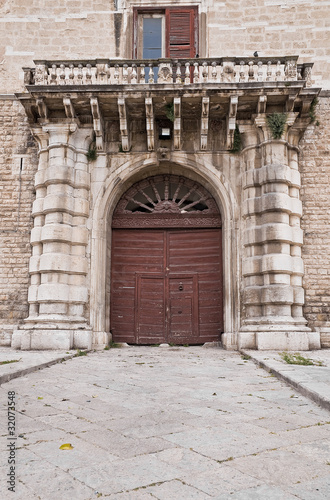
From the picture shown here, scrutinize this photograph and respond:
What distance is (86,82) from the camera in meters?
9.98

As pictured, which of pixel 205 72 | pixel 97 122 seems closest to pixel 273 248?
pixel 205 72

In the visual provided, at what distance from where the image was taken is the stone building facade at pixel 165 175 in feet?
31.4

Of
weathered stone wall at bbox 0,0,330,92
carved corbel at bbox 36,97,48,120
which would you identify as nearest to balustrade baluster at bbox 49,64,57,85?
carved corbel at bbox 36,97,48,120

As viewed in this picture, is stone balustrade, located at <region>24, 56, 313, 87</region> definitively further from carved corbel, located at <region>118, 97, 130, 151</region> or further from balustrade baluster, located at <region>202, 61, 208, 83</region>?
carved corbel, located at <region>118, 97, 130, 151</region>

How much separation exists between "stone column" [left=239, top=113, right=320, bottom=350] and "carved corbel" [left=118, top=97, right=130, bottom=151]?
9.26 ft

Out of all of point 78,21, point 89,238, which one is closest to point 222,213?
point 89,238

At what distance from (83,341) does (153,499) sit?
291 inches

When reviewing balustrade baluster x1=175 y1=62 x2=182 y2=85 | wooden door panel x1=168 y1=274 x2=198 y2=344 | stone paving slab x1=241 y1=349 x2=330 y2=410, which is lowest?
stone paving slab x1=241 y1=349 x2=330 y2=410

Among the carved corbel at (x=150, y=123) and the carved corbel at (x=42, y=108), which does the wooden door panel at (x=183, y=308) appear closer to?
the carved corbel at (x=150, y=123)

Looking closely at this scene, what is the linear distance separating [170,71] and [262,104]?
2168 millimetres

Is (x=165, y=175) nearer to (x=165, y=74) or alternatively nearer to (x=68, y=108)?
(x=165, y=74)

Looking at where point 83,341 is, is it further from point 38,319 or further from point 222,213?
point 222,213

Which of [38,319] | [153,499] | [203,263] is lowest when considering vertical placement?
[153,499]

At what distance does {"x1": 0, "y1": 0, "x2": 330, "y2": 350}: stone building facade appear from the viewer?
9.58 metres
